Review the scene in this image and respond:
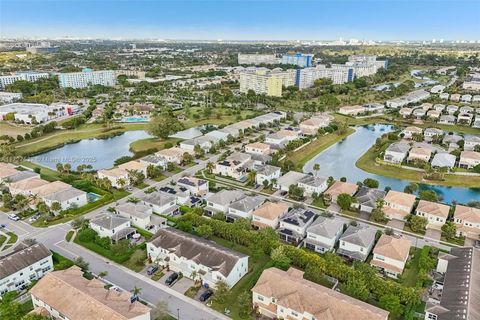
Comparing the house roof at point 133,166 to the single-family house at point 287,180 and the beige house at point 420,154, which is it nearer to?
the single-family house at point 287,180

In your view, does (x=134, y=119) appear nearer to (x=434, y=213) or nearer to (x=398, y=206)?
(x=398, y=206)

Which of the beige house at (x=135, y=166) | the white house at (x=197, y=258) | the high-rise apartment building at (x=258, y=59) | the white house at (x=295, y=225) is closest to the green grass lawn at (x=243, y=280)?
the white house at (x=197, y=258)

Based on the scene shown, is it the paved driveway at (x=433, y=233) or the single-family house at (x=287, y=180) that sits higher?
the single-family house at (x=287, y=180)

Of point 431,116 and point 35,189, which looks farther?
point 431,116

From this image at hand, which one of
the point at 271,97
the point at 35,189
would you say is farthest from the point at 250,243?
the point at 271,97

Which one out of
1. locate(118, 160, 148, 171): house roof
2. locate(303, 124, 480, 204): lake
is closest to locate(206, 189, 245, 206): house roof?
locate(118, 160, 148, 171): house roof

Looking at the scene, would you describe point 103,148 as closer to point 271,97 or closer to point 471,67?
point 271,97
